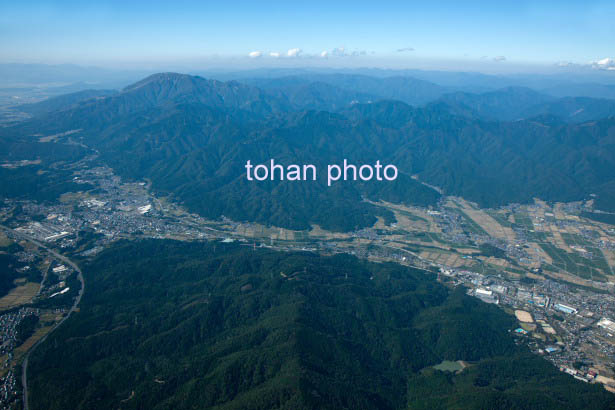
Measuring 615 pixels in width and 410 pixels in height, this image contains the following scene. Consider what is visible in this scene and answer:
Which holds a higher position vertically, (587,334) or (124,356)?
(124,356)

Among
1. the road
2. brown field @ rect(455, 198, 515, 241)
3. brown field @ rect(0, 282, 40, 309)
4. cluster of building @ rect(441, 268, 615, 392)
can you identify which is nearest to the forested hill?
the road

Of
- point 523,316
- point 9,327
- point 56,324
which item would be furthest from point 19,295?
point 523,316

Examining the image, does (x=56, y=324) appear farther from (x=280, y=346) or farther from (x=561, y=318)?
(x=561, y=318)

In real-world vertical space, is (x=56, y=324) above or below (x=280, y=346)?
below

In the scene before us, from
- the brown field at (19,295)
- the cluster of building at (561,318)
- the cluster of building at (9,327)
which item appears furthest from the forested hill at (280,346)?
the brown field at (19,295)

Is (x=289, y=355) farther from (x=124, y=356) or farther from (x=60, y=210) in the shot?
(x=60, y=210)

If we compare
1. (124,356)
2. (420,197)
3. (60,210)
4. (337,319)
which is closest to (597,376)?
(337,319)

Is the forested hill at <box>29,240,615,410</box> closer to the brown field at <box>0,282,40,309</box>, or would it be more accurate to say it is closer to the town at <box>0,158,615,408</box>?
the town at <box>0,158,615,408</box>
